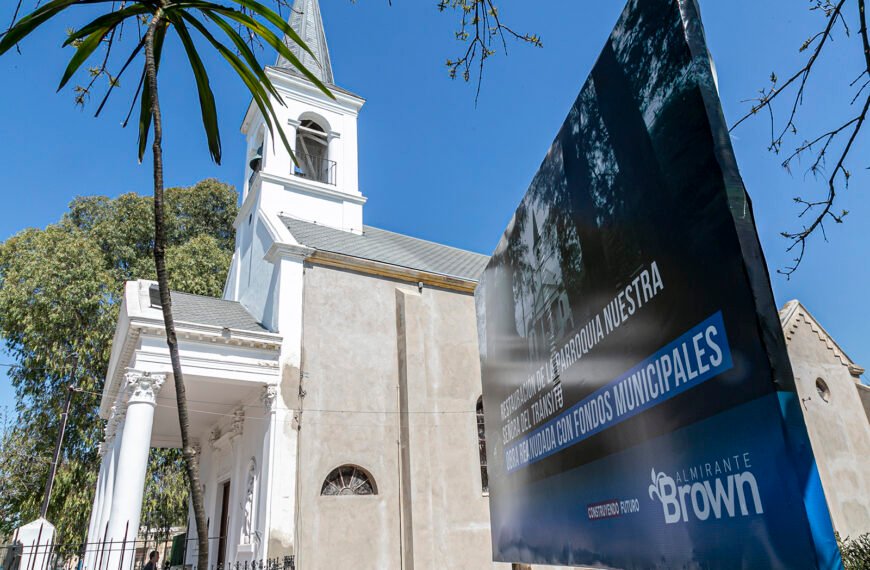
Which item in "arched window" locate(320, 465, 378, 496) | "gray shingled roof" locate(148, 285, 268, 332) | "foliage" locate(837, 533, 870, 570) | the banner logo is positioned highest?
"gray shingled roof" locate(148, 285, 268, 332)

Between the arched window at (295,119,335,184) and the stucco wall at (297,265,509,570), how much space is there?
6.14 meters

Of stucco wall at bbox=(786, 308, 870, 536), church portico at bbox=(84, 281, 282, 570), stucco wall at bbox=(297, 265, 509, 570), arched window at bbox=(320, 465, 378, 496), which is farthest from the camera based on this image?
stucco wall at bbox=(786, 308, 870, 536)

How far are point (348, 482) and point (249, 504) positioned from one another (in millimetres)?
2473

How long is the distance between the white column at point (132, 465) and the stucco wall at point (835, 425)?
692 inches

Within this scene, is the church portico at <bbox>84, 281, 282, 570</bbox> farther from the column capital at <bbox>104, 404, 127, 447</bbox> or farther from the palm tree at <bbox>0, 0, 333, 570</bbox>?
the palm tree at <bbox>0, 0, 333, 570</bbox>

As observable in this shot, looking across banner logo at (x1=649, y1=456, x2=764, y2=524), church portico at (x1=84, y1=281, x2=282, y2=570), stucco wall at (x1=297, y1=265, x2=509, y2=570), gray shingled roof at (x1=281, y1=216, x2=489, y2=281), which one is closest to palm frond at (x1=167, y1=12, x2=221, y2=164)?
banner logo at (x1=649, y1=456, x2=764, y2=524)

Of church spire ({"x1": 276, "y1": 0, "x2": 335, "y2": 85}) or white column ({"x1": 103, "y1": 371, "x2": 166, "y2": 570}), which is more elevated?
church spire ({"x1": 276, "y1": 0, "x2": 335, "y2": 85})

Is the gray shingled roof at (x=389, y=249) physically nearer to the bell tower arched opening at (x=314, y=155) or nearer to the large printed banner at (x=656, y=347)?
the bell tower arched opening at (x=314, y=155)

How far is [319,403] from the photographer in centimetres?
1395

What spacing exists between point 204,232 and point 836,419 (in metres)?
28.9

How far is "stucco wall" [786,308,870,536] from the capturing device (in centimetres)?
1587

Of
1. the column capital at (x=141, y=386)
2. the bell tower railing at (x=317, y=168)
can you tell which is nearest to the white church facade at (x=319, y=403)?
the column capital at (x=141, y=386)

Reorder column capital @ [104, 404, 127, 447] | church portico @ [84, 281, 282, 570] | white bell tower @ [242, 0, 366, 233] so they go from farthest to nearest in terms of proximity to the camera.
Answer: white bell tower @ [242, 0, 366, 233] < column capital @ [104, 404, 127, 447] < church portico @ [84, 281, 282, 570]

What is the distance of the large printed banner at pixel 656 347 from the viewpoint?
2314 millimetres
